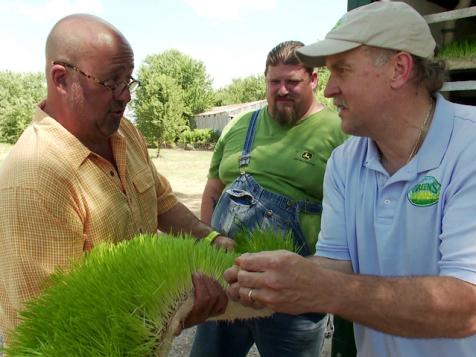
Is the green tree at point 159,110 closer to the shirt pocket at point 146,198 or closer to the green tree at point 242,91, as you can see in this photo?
the shirt pocket at point 146,198

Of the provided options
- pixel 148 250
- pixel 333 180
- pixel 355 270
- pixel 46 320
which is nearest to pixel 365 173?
pixel 333 180

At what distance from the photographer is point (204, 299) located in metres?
1.53

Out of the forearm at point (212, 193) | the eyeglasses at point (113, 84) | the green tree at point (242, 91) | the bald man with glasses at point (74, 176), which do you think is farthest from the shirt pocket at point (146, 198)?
the green tree at point (242, 91)

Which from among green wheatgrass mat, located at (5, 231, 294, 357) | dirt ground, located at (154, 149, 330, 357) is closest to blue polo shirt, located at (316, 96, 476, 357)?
green wheatgrass mat, located at (5, 231, 294, 357)

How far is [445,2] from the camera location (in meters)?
2.97

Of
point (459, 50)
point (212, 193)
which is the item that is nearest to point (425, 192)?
point (459, 50)

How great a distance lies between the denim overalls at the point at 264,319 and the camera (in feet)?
8.75

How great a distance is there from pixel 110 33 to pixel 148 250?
2.76 ft

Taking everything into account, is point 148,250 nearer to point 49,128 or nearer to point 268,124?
point 49,128

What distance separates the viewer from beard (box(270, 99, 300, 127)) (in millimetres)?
2908

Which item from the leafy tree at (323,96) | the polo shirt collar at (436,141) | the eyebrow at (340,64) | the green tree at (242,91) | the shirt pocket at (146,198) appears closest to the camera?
the polo shirt collar at (436,141)

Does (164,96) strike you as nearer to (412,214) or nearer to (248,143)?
(248,143)

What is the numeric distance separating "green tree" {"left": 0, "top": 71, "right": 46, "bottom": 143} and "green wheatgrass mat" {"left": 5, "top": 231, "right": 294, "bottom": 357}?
125ft

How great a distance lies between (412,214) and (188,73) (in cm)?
5796
